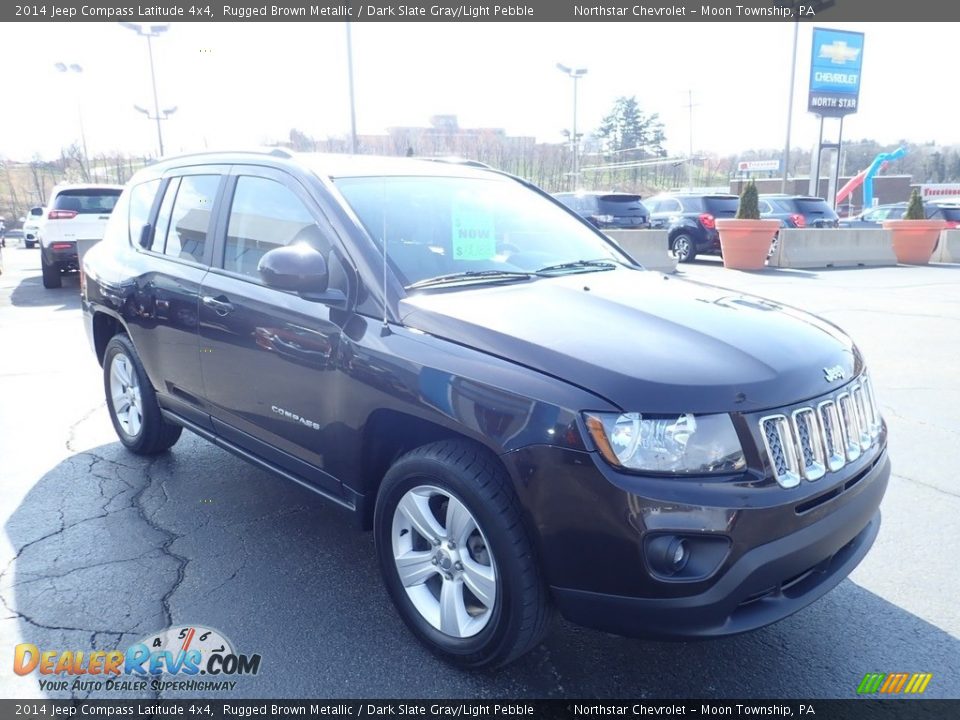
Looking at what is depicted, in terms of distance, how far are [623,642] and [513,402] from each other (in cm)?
122

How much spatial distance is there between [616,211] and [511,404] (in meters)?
17.3

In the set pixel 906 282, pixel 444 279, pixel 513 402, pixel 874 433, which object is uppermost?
pixel 444 279

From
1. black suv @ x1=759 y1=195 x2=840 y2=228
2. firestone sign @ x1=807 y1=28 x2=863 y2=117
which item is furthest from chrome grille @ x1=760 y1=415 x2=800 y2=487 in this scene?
firestone sign @ x1=807 y1=28 x2=863 y2=117

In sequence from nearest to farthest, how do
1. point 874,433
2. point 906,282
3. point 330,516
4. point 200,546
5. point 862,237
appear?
1. point 874,433
2. point 200,546
3. point 330,516
4. point 906,282
5. point 862,237

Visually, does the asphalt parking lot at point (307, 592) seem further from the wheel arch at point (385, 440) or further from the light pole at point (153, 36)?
the light pole at point (153, 36)

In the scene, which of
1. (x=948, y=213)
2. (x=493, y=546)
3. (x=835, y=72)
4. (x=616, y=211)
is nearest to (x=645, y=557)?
(x=493, y=546)

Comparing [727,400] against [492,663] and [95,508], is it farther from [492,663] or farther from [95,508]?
[95,508]

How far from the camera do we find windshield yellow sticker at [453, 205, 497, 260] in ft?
11.0

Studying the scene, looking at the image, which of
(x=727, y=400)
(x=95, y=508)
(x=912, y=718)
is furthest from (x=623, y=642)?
(x=95, y=508)

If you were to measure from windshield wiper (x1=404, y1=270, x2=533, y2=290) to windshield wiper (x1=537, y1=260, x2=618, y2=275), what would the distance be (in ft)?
0.52

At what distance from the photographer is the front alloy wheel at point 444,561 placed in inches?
101

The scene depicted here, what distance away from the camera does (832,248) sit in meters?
17.7

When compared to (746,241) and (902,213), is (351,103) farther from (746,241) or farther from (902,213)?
(902,213)

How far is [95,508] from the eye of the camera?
4.07m
